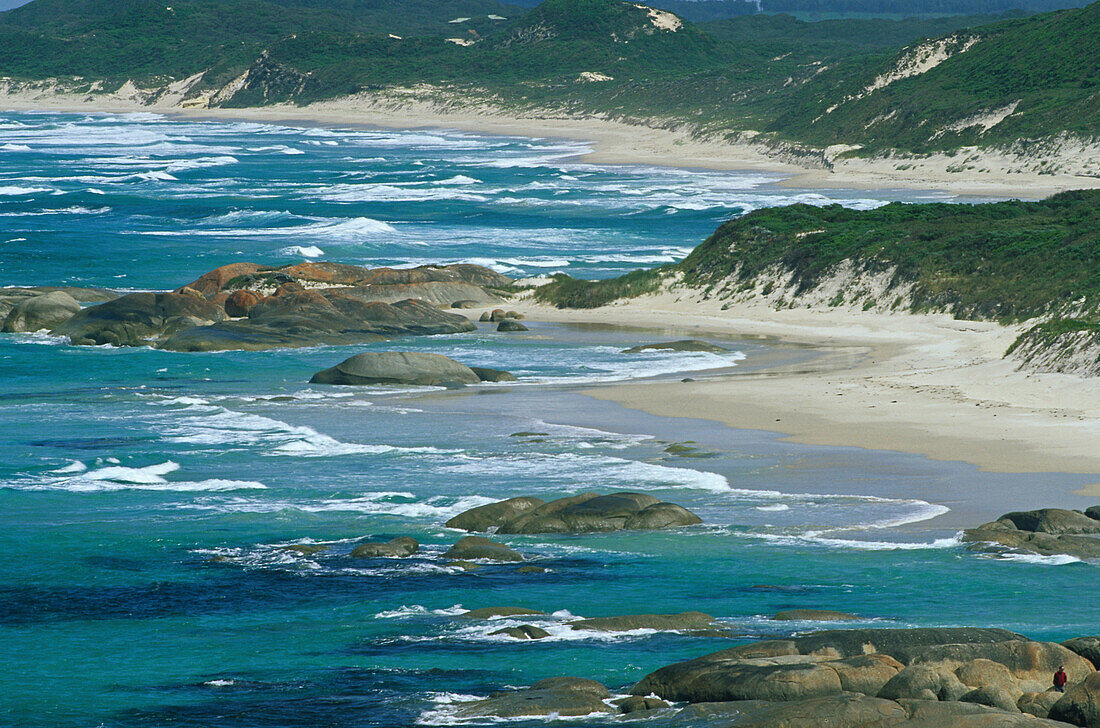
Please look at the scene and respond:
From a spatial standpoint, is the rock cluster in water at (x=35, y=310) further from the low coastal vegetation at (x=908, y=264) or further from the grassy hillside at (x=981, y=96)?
the grassy hillside at (x=981, y=96)

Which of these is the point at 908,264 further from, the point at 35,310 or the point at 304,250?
the point at 304,250

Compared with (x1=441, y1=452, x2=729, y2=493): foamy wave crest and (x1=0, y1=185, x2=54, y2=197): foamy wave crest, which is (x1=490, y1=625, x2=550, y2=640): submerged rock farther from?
(x1=0, y1=185, x2=54, y2=197): foamy wave crest

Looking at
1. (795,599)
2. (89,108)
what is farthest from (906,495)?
(89,108)

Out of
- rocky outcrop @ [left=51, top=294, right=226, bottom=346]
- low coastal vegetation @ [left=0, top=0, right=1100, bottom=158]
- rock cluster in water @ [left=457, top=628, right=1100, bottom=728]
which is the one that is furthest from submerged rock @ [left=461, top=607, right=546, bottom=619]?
low coastal vegetation @ [left=0, top=0, right=1100, bottom=158]

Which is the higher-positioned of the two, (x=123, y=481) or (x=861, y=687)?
(x=861, y=687)

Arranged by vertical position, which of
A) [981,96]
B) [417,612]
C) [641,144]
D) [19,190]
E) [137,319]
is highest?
[981,96]

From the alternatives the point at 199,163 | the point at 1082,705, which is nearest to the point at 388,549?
the point at 1082,705

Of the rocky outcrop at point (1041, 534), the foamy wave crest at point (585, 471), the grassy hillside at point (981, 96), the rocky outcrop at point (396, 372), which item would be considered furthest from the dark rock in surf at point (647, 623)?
the grassy hillside at point (981, 96)
